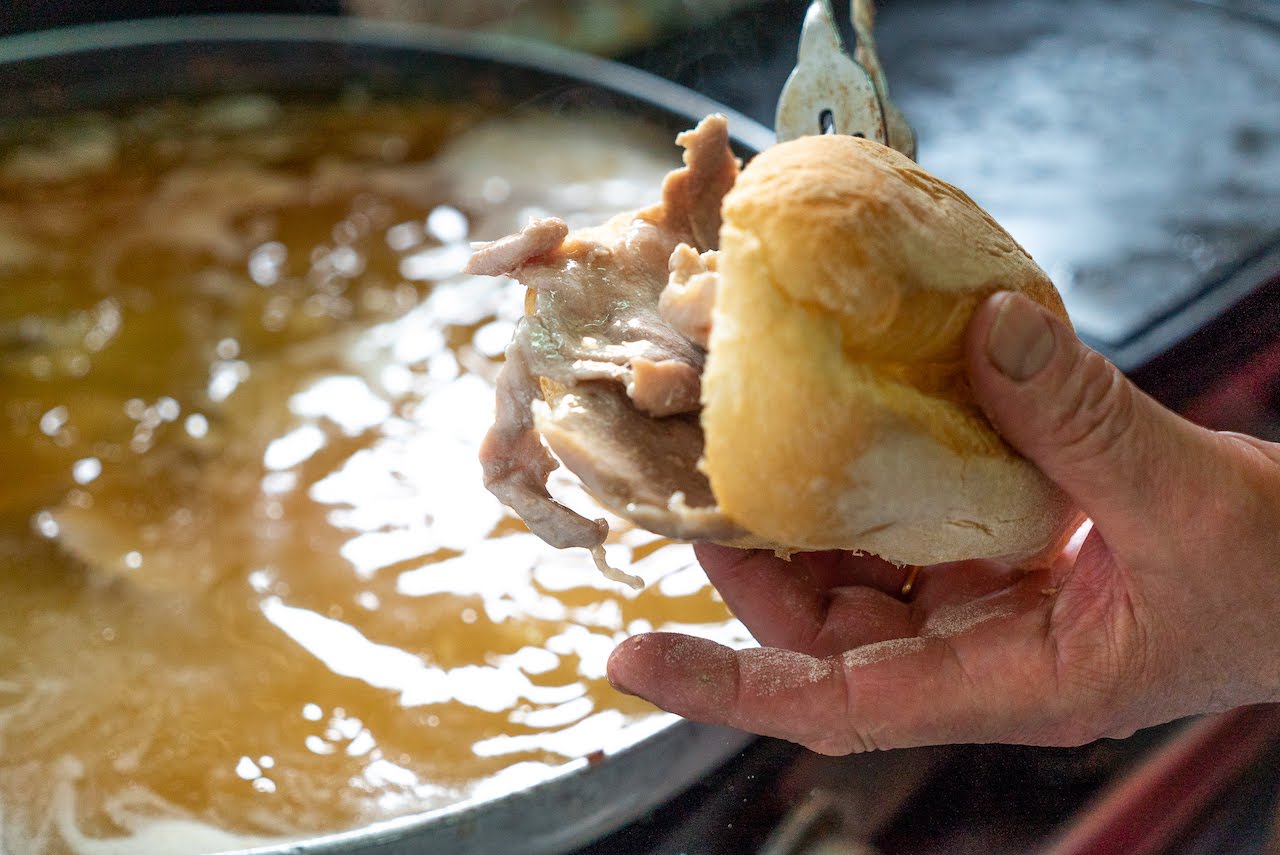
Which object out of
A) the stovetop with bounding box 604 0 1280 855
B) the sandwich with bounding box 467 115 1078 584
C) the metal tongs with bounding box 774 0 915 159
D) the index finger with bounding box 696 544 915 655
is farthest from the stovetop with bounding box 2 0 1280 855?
the metal tongs with bounding box 774 0 915 159

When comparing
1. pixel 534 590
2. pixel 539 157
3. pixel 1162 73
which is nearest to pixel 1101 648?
pixel 534 590

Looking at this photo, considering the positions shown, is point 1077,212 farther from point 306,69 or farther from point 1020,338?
point 306,69

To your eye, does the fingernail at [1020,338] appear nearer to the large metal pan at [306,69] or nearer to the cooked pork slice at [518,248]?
the cooked pork slice at [518,248]

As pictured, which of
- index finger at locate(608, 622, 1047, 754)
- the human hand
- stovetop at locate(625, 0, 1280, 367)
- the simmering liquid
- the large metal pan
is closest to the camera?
the human hand

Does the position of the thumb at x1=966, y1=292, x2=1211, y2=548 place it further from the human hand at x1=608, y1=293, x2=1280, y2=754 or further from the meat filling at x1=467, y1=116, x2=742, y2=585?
the meat filling at x1=467, y1=116, x2=742, y2=585

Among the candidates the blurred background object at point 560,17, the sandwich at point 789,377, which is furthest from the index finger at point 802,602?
the blurred background object at point 560,17

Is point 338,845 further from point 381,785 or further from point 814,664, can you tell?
point 814,664

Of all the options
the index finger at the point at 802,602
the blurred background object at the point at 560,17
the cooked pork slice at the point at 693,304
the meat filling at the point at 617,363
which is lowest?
the index finger at the point at 802,602

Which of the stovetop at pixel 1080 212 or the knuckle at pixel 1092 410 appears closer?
the knuckle at pixel 1092 410
